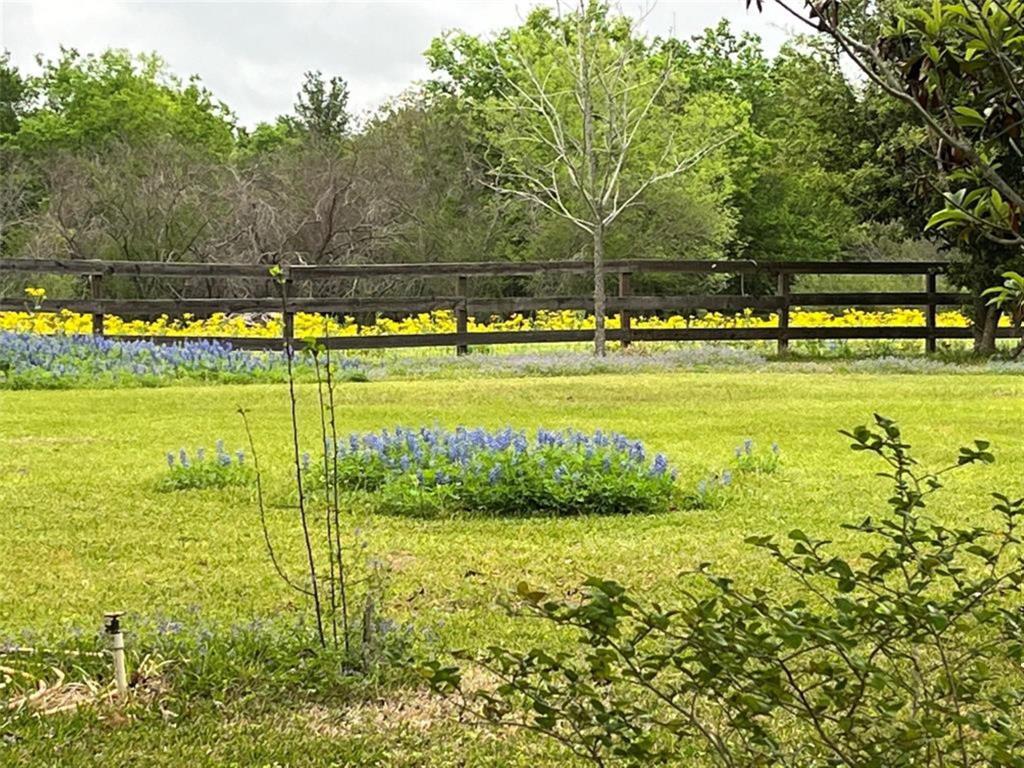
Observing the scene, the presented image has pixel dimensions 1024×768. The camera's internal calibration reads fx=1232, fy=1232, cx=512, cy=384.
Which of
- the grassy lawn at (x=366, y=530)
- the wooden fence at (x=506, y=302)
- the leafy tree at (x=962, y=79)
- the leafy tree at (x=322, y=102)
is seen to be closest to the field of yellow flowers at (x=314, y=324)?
the wooden fence at (x=506, y=302)

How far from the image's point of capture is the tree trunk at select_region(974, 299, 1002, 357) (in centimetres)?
1539

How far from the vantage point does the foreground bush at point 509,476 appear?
522 centimetres

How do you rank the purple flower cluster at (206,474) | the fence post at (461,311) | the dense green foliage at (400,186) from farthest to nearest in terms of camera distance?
the dense green foliage at (400,186)
the fence post at (461,311)
the purple flower cluster at (206,474)

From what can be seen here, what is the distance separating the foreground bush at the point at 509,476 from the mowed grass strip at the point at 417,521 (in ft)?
0.60

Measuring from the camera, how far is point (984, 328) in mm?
15672

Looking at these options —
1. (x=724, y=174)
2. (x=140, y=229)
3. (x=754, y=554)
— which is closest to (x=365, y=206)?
(x=140, y=229)

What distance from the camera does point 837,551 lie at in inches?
172

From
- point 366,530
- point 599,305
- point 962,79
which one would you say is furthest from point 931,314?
point 962,79

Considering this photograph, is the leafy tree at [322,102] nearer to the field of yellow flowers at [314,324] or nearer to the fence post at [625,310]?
the field of yellow flowers at [314,324]

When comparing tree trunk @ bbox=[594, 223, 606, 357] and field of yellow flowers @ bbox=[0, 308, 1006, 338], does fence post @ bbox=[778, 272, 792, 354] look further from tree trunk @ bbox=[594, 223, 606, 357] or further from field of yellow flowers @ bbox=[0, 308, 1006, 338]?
tree trunk @ bbox=[594, 223, 606, 357]

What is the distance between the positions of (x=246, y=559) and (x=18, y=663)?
1331 millimetres

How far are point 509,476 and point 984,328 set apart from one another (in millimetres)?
12050

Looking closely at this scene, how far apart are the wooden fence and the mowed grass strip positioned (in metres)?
5.24

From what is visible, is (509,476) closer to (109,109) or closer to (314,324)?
(314,324)
